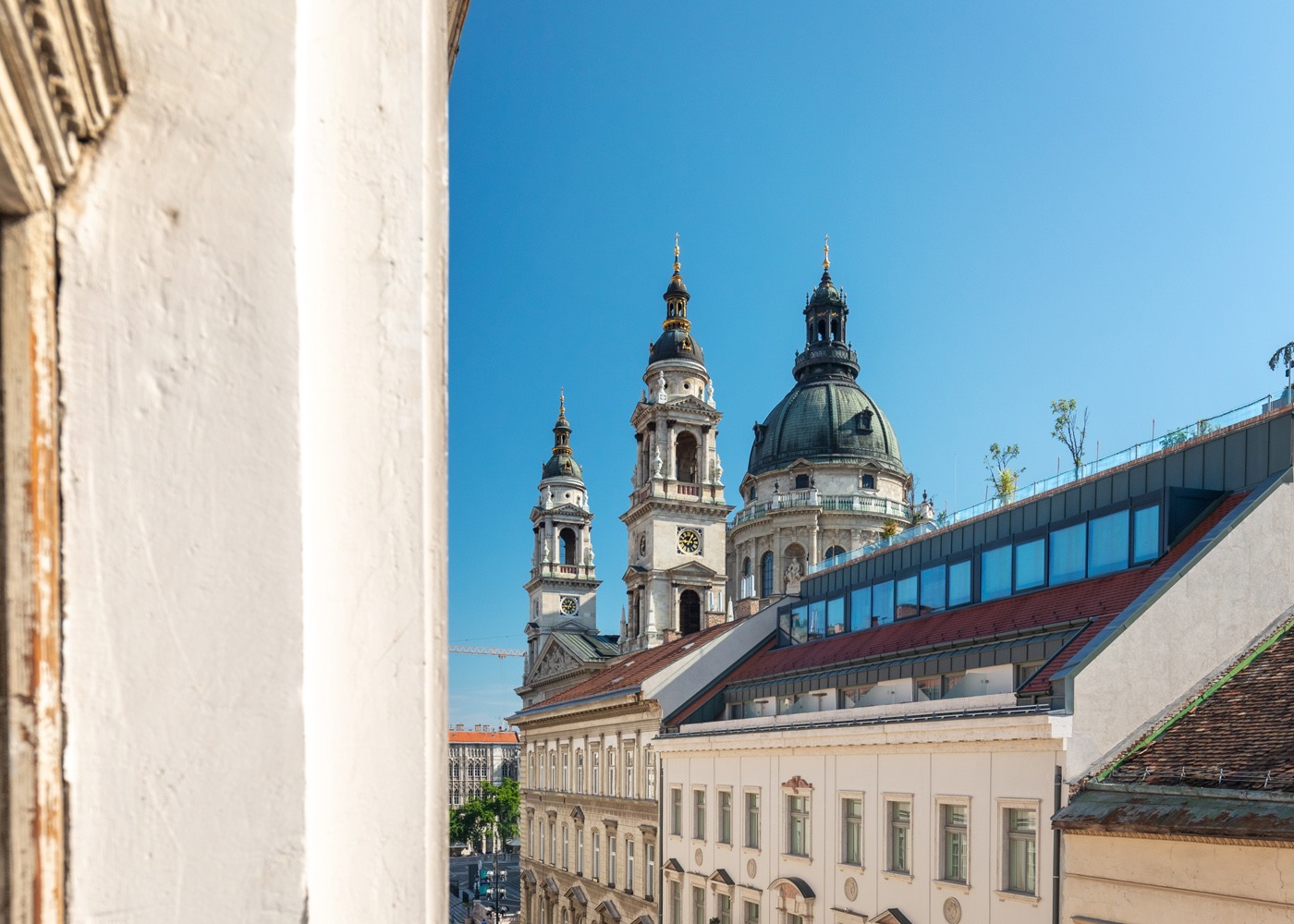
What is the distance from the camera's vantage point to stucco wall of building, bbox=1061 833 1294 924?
13117 mm

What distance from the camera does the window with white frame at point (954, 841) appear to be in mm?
18453

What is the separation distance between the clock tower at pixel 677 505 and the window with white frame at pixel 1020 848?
43.6m

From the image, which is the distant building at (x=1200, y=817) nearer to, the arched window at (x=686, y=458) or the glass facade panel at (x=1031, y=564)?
the glass facade panel at (x=1031, y=564)

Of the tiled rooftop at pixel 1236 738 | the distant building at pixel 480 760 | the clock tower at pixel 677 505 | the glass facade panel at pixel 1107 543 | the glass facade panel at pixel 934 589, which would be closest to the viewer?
the tiled rooftop at pixel 1236 738

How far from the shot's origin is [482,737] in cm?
15962

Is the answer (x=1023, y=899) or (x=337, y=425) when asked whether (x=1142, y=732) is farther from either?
(x=337, y=425)

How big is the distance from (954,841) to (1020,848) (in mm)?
1688

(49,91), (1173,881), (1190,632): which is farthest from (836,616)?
(49,91)

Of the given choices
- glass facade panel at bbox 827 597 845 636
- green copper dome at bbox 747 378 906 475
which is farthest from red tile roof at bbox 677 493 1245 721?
green copper dome at bbox 747 378 906 475

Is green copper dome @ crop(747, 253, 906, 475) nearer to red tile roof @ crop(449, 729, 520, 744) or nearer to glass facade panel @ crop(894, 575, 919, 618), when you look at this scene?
glass facade panel @ crop(894, 575, 919, 618)

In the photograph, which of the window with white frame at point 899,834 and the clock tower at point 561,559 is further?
the clock tower at point 561,559

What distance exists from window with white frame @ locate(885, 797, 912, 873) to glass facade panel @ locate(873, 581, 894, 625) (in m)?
7.53

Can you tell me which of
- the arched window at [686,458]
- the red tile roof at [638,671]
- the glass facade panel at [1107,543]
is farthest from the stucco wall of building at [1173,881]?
the arched window at [686,458]

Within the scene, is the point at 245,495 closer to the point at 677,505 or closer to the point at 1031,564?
the point at 1031,564
